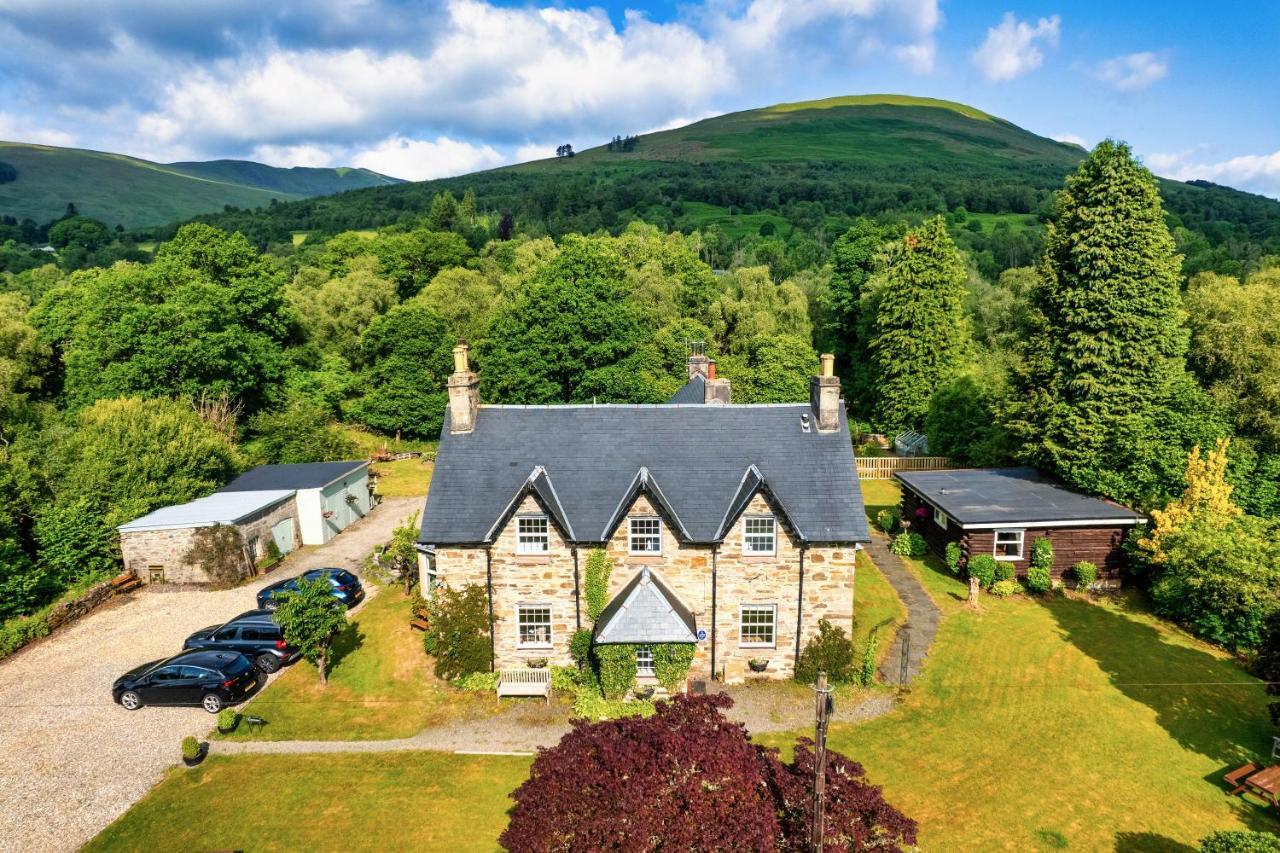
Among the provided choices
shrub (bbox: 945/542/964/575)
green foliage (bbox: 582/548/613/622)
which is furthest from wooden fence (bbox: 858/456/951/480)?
green foliage (bbox: 582/548/613/622)

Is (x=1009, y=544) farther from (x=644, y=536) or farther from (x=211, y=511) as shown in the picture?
(x=211, y=511)

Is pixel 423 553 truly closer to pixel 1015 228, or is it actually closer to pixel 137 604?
pixel 137 604

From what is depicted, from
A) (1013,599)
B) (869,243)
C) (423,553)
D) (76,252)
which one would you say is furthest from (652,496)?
(76,252)

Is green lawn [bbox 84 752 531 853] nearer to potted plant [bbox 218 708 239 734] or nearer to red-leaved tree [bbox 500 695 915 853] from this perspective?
potted plant [bbox 218 708 239 734]

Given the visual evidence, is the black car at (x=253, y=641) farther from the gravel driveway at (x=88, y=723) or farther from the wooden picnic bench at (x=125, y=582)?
the wooden picnic bench at (x=125, y=582)

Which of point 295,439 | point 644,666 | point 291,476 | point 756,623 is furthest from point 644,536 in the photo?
point 295,439

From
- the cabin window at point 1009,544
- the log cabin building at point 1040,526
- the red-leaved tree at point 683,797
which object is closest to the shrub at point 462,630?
the red-leaved tree at point 683,797

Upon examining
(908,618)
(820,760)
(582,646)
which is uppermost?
(820,760)
